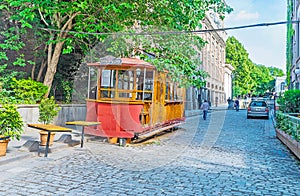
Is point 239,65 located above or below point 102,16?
above

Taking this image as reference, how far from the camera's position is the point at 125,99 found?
1052cm

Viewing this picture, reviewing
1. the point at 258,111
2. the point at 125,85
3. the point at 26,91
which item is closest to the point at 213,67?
the point at 258,111

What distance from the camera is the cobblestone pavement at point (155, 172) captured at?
17.6 ft

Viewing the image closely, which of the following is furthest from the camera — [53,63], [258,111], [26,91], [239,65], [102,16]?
[239,65]

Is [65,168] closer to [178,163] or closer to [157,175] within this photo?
[157,175]

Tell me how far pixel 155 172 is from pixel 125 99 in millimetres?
4268

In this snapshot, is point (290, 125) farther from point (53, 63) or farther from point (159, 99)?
point (53, 63)

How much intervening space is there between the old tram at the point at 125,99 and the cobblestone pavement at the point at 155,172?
67 centimetres

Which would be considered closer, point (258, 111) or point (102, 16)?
point (102, 16)

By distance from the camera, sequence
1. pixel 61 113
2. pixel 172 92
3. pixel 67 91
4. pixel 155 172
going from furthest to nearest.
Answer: pixel 67 91 → pixel 61 113 → pixel 172 92 → pixel 155 172

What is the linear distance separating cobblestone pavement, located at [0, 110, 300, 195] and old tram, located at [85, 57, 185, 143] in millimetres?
673

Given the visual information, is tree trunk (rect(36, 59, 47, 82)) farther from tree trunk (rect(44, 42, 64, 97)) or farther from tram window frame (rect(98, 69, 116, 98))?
tram window frame (rect(98, 69, 116, 98))

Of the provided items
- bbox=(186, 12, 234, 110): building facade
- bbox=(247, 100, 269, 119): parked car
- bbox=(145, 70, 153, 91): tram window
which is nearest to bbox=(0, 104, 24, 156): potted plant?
bbox=(145, 70, 153, 91): tram window

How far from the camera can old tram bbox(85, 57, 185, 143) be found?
9984 mm
